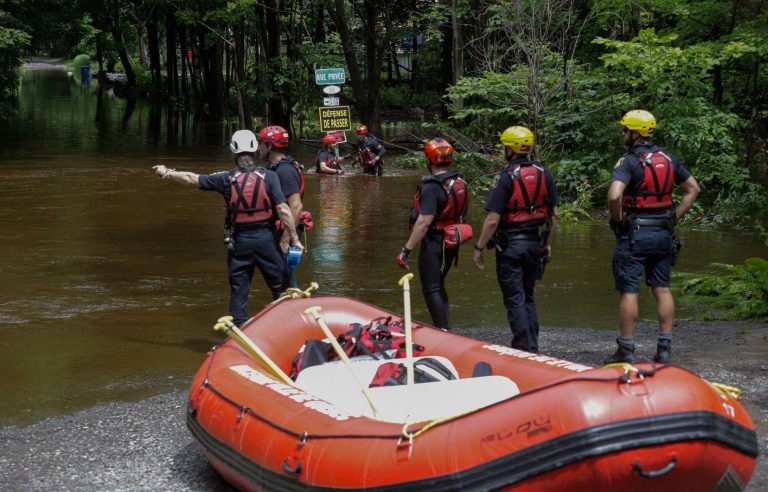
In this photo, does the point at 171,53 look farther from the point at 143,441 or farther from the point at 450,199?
the point at 143,441

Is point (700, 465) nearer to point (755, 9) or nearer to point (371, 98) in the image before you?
point (755, 9)

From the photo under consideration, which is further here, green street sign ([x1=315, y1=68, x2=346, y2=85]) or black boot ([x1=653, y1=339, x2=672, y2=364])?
green street sign ([x1=315, y1=68, x2=346, y2=85])

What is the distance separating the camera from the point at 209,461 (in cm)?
564

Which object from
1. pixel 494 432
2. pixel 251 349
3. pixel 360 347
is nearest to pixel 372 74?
pixel 360 347

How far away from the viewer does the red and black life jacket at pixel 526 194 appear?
285 inches

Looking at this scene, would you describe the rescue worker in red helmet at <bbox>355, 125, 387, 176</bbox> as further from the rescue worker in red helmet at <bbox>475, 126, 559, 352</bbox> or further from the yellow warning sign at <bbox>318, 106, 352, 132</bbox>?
the rescue worker in red helmet at <bbox>475, 126, 559, 352</bbox>

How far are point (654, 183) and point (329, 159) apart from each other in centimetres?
1541

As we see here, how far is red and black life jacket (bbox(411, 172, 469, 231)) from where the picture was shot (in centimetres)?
771

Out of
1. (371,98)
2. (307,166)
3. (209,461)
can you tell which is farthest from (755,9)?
(209,461)

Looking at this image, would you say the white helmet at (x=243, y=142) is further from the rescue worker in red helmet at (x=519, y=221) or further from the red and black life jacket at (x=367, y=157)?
the red and black life jacket at (x=367, y=157)

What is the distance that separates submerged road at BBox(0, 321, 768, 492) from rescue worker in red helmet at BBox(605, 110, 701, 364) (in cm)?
55

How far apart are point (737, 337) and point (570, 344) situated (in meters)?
1.48

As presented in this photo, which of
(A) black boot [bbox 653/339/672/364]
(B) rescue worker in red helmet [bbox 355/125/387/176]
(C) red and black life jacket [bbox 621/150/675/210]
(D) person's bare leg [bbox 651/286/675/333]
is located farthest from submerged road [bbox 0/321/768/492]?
(B) rescue worker in red helmet [bbox 355/125/387/176]

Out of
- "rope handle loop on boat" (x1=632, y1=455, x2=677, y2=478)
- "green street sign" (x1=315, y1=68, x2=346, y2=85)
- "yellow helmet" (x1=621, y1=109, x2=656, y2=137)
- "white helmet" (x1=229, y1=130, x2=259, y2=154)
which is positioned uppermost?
"green street sign" (x1=315, y1=68, x2=346, y2=85)
